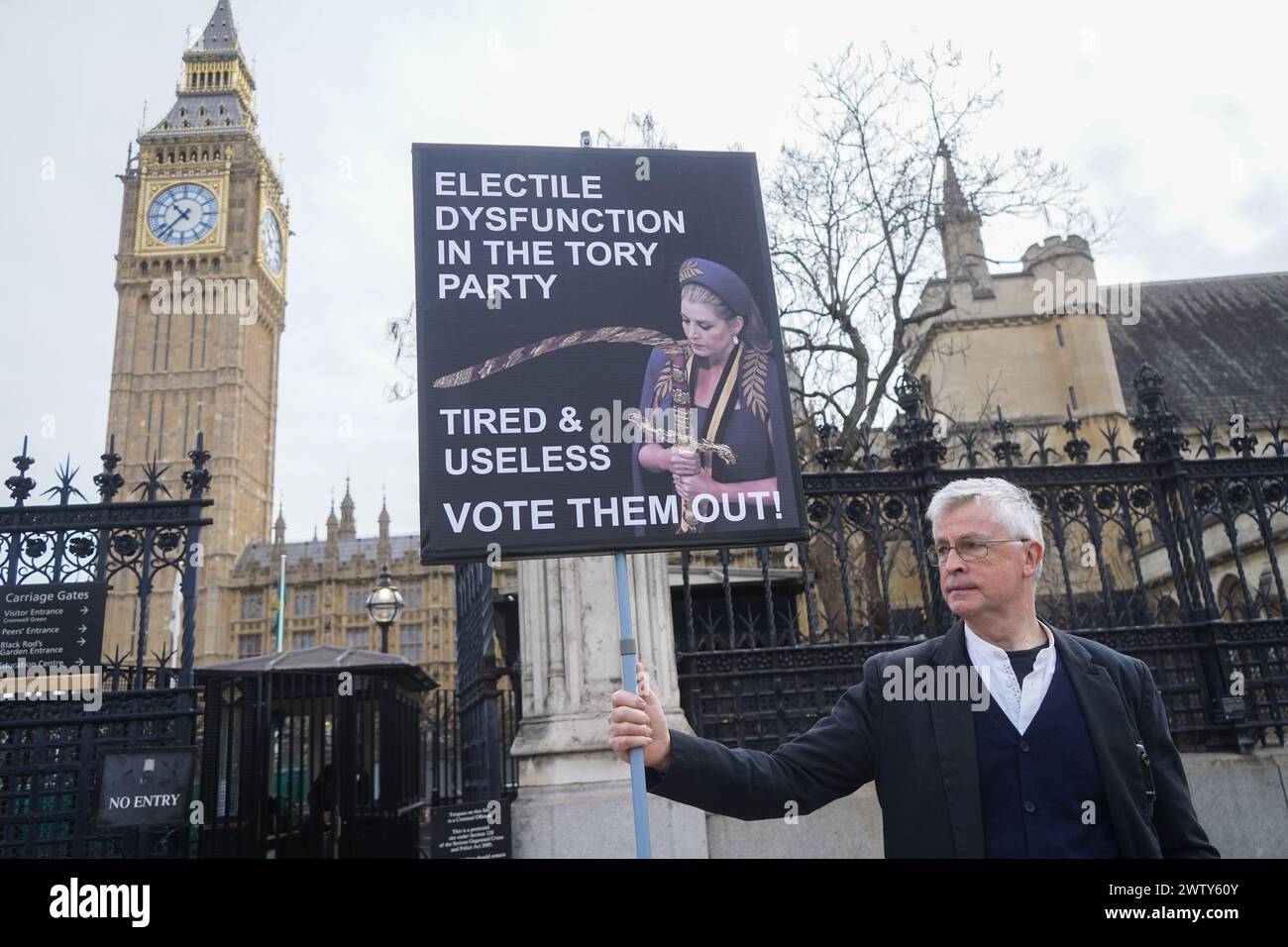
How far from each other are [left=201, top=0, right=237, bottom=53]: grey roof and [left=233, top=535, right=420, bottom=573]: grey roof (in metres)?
51.2

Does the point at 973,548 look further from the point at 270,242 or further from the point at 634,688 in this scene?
the point at 270,242

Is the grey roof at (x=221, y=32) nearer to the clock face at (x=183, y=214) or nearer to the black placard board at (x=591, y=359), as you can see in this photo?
the clock face at (x=183, y=214)

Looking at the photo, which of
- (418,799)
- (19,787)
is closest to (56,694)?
(19,787)

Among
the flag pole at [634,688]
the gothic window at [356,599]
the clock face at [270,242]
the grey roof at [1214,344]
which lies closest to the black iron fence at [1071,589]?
the flag pole at [634,688]

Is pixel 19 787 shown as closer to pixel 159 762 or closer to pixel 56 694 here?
pixel 56 694

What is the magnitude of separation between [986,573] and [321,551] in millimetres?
80604

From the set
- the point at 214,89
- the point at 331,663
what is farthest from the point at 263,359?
A: the point at 331,663

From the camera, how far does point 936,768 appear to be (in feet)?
8.20

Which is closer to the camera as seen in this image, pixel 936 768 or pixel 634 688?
pixel 936 768

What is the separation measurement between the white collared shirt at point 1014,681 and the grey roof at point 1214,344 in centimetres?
3267

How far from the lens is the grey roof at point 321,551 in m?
72.8

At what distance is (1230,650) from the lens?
24.1ft

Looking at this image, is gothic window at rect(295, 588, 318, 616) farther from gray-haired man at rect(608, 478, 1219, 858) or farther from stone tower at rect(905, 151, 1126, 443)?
gray-haired man at rect(608, 478, 1219, 858)
